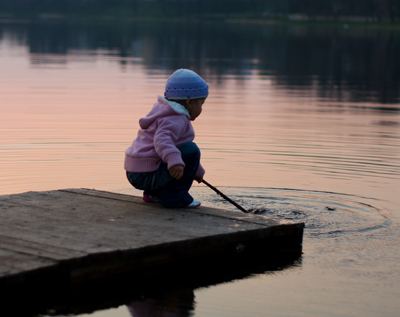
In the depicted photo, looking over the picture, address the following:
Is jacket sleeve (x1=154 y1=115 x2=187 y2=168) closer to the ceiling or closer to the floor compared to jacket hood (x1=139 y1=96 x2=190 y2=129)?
closer to the floor

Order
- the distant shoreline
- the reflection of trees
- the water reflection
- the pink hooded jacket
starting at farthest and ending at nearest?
the distant shoreline
the reflection of trees
the pink hooded jacket
the water reflection

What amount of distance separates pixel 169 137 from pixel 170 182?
0.40 metres

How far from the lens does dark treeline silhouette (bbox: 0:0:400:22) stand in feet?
287

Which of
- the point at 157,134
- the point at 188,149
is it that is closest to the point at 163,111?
the point at 157,134

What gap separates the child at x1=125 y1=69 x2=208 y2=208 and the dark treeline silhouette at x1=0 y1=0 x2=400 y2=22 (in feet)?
270

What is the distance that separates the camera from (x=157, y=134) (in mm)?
5102

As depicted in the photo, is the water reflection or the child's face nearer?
the water reflection

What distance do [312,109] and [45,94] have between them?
18.1ft

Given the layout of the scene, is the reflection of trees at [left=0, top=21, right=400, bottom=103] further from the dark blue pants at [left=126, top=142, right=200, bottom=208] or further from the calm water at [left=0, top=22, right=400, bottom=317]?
the dark blue pants at [left=126, top=142, right=200, bottom=208]

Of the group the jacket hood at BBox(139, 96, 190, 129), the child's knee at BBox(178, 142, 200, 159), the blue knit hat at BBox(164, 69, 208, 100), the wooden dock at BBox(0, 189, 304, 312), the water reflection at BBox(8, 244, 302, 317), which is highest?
the blue knit hat at BBox(164, 69, 208, 100)

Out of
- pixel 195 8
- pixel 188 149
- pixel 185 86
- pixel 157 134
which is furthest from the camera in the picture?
pixel 195 8

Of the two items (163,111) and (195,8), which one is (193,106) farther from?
(195,8)

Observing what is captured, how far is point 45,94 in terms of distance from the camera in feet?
48.8

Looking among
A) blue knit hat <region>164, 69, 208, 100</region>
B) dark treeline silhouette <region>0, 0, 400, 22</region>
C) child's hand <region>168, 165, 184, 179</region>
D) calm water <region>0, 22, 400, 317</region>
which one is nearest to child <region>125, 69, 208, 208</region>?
blue knit hat <region>164, 69, 208, 100</region>
